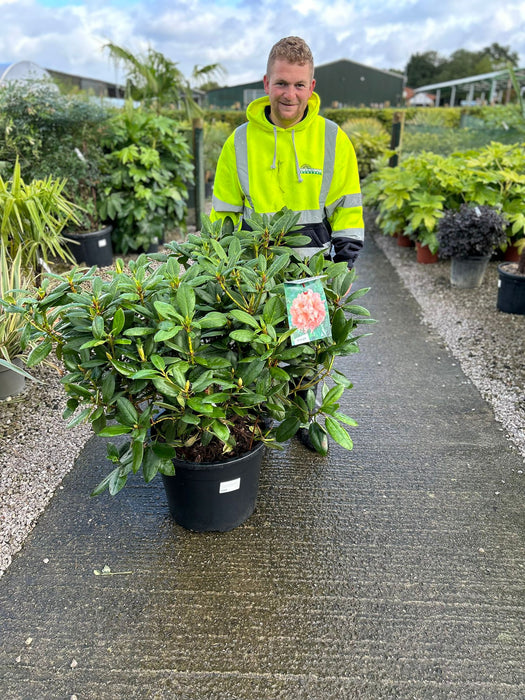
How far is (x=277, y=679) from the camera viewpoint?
160 cm

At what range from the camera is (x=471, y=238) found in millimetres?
4945

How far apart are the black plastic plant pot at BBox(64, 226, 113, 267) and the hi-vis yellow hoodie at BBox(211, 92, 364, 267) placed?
3351mm

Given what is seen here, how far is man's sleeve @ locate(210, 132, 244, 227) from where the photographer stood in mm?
2420

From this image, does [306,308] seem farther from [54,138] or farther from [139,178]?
[54,138]

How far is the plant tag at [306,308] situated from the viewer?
178 centimetres

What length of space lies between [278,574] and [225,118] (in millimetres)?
19585

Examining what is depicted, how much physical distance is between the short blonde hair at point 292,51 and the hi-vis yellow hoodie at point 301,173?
0.75 ft

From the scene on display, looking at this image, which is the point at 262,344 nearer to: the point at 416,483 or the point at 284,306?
the point at 284,306

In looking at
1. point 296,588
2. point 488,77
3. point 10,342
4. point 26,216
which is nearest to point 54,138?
point 26,216

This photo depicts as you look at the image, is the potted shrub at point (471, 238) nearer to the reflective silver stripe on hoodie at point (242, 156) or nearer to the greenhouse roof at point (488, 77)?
the reflective silver stripe on hoodie at point (242, 156)

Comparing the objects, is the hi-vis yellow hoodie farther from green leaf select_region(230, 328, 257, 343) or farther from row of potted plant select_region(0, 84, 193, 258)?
row of potted plant select_region(0, 84, 193, 258)

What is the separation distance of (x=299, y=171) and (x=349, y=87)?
108 feet

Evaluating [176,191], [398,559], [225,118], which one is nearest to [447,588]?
[398,559]

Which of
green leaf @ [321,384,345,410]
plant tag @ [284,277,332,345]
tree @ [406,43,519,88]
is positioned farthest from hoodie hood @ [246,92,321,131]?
tree @ [406,43,519,88]
